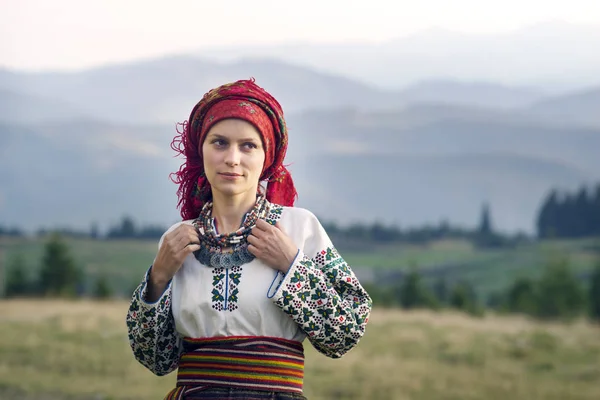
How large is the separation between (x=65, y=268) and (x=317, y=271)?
2842 centimetres

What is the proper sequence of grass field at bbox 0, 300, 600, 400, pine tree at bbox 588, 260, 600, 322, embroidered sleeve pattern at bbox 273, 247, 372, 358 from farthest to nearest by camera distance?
pine tree at bbox 588, 260, 600, 322 → grass field at bbox 0, 300, 600, 400 → embroidered sleeve pattern at bbox 273, 247, 372, 358

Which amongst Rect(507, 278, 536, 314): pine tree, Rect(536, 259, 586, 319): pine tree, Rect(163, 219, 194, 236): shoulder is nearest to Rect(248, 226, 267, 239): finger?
Rect(163, 219, 194, 236): shoulder

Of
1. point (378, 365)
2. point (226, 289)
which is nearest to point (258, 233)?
point (226, 289)

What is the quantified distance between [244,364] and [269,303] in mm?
243

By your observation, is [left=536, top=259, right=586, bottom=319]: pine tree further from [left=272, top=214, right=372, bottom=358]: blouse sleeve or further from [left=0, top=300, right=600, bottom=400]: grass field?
[left=272, top=214, right=372, bottom=358]: blouse sleeve

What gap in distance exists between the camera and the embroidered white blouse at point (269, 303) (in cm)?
349

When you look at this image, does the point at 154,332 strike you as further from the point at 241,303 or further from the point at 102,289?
the point at 102,289

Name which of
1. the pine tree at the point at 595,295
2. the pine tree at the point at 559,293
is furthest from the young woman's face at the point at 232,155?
the pine tree at the point at 559,293

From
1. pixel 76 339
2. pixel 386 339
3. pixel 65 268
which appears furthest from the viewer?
pixel 65 268

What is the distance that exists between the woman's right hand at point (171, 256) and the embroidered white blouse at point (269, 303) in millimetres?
39

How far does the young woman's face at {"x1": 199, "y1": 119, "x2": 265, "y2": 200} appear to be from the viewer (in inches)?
140

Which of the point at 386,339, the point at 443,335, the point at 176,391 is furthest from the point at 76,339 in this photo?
the point at 176,391

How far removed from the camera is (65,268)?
30859 mm

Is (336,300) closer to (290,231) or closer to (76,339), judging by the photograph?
(290,231)
